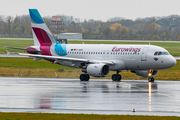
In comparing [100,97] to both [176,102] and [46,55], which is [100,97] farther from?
[46,55]

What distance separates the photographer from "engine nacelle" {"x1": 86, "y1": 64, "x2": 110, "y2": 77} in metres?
37.8

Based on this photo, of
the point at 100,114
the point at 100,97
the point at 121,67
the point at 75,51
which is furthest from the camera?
the point at 75,51

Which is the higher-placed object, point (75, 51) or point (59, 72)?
point (75, 51)

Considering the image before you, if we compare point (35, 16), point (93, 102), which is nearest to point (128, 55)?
point (35, 16)

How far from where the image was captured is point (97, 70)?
124 ft

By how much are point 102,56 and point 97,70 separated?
3.79 meters

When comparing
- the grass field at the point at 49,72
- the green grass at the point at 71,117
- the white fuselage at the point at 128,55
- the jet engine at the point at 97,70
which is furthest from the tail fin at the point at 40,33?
the green grass at the point at 71,117

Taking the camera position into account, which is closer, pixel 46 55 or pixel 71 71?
pixel 46 55

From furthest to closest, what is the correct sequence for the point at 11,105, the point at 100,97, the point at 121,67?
the point at 121,67
the point at 100,97
the point at 11,105

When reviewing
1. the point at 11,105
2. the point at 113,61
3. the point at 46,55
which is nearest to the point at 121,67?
the point at 113,61

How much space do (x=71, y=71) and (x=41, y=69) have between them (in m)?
4.59

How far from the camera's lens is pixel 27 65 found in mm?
57375

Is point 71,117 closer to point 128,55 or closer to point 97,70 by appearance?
point 97,70

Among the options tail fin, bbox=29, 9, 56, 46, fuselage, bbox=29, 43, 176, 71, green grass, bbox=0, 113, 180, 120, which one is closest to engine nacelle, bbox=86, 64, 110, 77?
fuselage, bbox=29, 43, 176, 71
